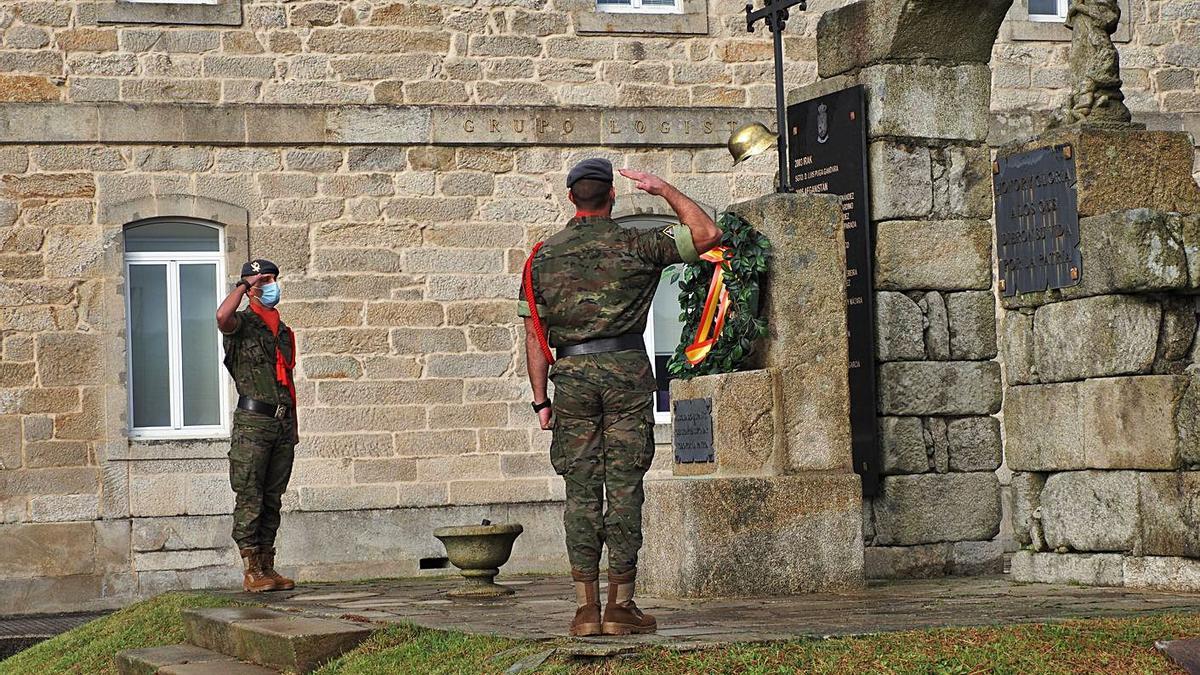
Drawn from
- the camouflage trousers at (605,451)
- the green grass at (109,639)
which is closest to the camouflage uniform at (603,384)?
the camouflage trousers at (605,451)

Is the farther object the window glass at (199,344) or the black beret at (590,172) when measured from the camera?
the window glass at (199,344)

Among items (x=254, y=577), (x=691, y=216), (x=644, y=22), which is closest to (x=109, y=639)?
(x=254, y=577)

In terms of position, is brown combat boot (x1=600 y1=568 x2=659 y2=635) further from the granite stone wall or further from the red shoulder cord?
the granite stone wall

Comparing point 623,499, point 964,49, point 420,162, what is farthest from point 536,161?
point 623,499

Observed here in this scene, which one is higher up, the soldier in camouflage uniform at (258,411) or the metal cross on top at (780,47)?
the metal cross on top at (780,47)

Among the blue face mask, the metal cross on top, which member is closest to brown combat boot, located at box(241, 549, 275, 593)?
the blue face mask

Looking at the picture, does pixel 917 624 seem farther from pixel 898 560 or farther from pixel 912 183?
pixel 912 183

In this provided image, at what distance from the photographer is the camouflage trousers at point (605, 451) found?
25.4 ft

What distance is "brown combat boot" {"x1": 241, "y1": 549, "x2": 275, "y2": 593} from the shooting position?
39.2 ft

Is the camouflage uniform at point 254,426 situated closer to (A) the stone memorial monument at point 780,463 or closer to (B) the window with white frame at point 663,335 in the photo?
(A) the stone memorial monument at point 780,463

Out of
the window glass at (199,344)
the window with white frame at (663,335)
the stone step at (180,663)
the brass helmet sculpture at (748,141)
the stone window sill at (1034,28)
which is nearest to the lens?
the stone step at (180,663)

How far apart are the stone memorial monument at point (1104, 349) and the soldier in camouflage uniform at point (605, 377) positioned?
290 cm

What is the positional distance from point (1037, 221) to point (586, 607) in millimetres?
3998

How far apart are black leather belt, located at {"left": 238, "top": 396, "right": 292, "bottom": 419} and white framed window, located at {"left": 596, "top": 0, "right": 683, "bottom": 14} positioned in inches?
240
